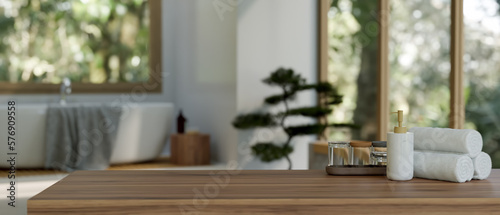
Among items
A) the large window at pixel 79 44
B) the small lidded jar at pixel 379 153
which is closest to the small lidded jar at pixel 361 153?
the small lidded jar at pixel 379 153

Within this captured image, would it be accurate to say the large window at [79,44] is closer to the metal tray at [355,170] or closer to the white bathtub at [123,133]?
the white bathtub at [123,133]

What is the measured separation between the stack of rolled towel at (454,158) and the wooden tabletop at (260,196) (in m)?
0.03

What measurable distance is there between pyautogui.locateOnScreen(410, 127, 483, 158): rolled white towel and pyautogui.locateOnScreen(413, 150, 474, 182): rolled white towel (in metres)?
0.02

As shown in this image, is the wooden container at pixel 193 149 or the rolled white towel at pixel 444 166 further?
the wooden container at pixel 193 149

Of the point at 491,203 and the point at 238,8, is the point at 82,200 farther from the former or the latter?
the point at 238,8

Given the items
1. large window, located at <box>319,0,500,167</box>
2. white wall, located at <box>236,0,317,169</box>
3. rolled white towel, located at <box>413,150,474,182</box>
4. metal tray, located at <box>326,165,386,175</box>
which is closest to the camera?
rolled white towel, located at <box>413,150,474,182</box>

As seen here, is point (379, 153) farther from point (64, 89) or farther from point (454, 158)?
point (64, 89)

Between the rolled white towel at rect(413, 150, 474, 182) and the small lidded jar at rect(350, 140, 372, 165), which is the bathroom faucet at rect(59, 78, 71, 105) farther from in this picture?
the rolled white towel at rect(413, 150, 474, 182)

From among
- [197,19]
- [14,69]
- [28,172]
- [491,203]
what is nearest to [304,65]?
[197,19]

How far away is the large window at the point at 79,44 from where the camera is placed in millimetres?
5301

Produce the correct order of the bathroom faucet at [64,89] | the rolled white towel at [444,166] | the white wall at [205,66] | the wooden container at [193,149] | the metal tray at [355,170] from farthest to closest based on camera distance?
the bathroom faucet at [64,89]
the wooden container at [193,149]
the white wall at [205,66]
the metal tray at [355,170]
the rolled white towel at [444,166]

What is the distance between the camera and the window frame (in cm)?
374

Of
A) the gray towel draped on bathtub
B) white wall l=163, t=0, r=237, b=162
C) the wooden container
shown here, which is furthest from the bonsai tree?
the gray towel draped on bathtub

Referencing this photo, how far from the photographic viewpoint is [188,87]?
539 centimetres
